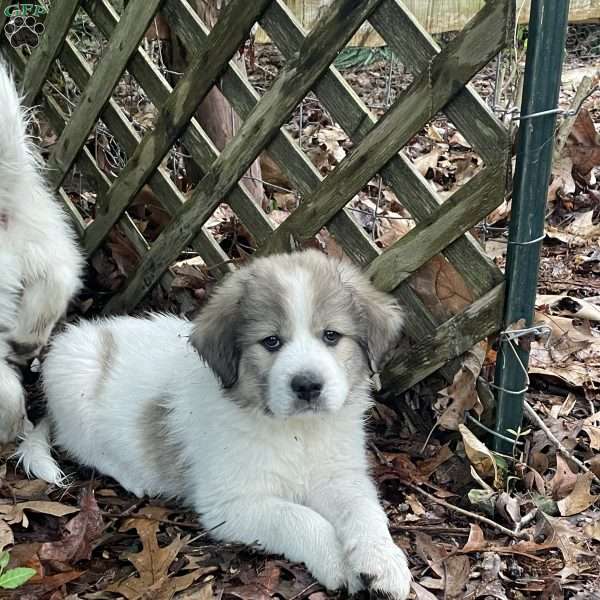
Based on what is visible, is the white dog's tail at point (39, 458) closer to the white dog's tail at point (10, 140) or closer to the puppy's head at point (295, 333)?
the puppy's head at point (295, 333)

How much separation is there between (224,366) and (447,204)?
1.11m

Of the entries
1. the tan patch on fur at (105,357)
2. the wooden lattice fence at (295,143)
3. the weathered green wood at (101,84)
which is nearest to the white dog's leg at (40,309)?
the tan patch on fur at (105,357)

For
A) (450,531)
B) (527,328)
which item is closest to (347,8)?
(527,328)

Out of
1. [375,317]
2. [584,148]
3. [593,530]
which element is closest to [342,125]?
[375,317]

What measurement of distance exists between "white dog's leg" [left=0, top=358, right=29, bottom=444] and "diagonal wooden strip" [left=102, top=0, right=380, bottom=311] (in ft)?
2.97

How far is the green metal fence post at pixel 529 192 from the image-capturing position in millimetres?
2889

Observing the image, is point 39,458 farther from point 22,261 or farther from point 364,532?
point 364,532

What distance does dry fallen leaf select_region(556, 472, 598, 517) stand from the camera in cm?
322

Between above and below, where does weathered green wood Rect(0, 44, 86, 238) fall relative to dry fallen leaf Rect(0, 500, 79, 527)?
above

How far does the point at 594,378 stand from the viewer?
395 centimetres

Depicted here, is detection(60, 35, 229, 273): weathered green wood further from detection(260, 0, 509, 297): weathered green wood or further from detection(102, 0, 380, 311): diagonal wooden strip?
detection(260, 0, 509, 297): weathered green wood

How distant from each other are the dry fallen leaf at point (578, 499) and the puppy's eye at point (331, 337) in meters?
1.12

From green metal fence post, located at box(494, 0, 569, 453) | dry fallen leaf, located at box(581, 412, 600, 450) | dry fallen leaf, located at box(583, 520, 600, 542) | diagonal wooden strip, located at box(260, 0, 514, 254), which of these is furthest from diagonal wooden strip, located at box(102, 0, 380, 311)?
dry fallen leaf, located at box(583, 520, 600, 542)
